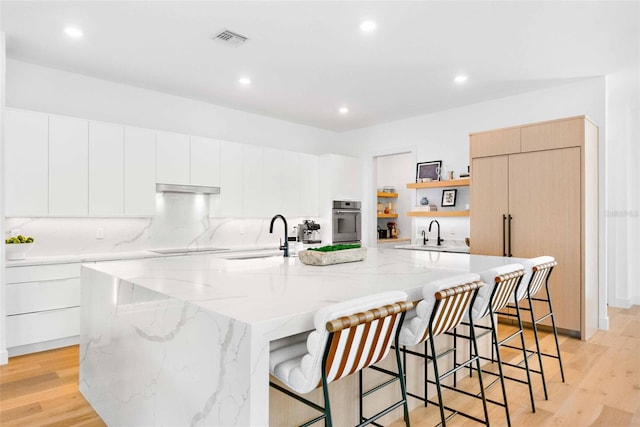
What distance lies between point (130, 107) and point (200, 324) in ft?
13.4

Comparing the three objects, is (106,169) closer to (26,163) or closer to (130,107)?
(26,163)

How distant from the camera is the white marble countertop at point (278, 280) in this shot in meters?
1.47

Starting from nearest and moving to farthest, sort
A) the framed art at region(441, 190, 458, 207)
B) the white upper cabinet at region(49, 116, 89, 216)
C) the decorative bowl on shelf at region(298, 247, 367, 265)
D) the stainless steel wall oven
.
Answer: the decorative bowl on shelf at region(298, 247, 367, 265) < the white upper cabinet at region(49, 116, 89, 216) < the framed art at region(441, 190, 458, 207) < the stainless steel wall oven

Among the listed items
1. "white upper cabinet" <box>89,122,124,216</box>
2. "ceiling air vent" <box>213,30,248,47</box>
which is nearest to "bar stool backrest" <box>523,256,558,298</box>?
"ceiling air vent" <box>213,30,248,47</box>

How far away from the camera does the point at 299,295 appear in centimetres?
173

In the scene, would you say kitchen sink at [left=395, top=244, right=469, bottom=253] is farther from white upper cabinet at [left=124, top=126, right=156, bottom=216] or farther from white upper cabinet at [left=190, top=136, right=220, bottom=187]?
white upper cabinet at [left=124, top=126, right=156, bottom=216]

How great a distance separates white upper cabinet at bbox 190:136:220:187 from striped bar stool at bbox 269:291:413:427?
3.74m

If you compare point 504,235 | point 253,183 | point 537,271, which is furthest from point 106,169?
point 504,235

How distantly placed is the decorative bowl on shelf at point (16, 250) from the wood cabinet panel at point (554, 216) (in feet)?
16.3

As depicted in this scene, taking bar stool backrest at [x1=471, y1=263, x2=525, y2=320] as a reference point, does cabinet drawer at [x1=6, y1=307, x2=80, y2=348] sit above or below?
below

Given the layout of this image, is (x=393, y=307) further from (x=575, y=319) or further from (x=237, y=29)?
(x=575, y=319)

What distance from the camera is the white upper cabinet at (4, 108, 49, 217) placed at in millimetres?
3607

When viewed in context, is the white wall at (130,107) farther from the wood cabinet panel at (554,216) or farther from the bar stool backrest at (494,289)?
the bar stool backrest at (494,289)

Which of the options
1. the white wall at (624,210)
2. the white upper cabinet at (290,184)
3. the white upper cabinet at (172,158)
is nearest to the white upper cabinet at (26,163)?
the white upper cabinet at (172,158)
